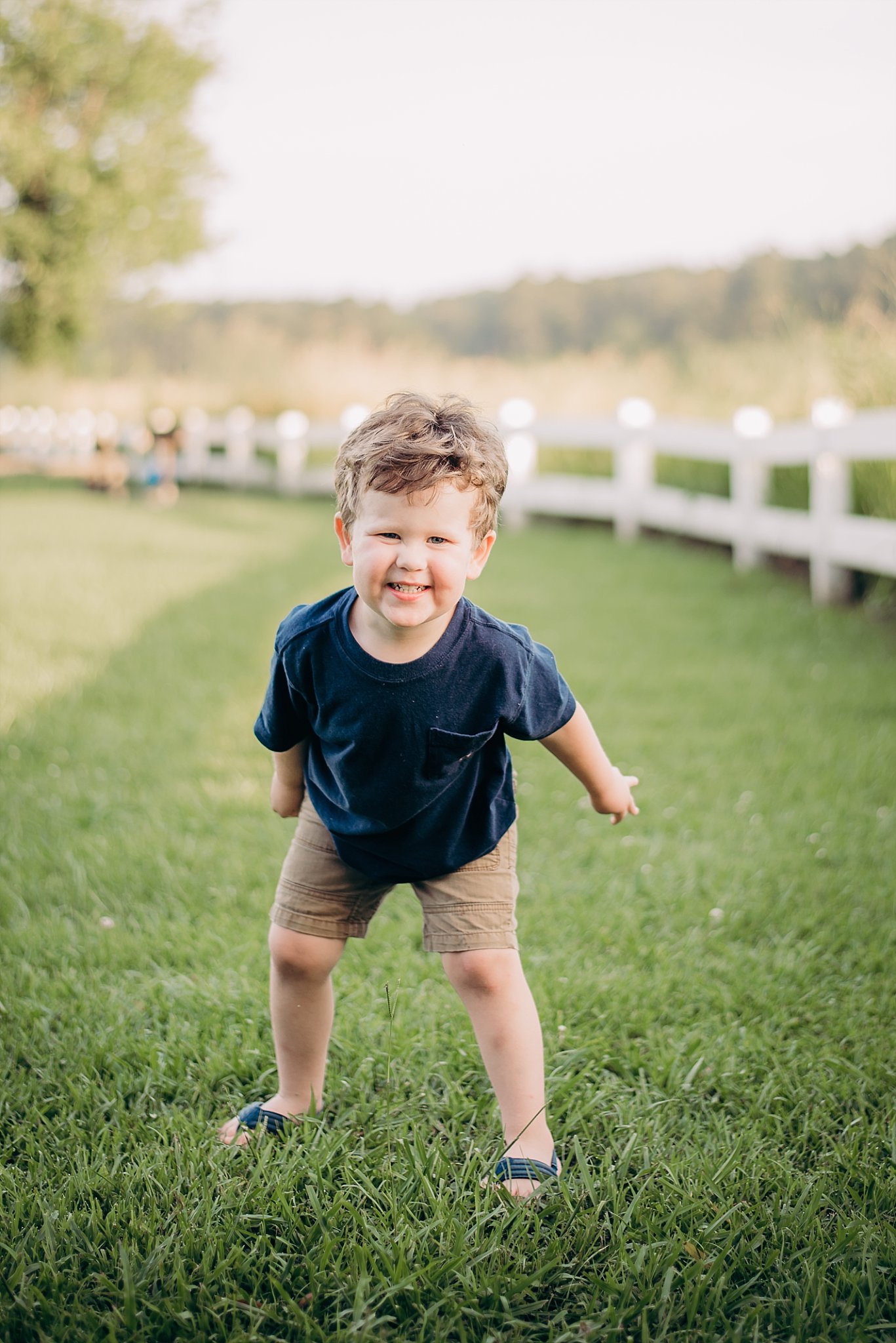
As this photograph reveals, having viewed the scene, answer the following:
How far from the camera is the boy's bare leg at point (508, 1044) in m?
1.93

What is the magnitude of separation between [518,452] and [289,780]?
11149 millimetres

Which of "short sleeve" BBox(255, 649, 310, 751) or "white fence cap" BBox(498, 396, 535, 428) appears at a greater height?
"white fence cap" BBox(498, 396, 535, 428)

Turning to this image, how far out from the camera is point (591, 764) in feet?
6.74

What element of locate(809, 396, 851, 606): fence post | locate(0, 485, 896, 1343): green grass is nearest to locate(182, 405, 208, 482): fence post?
locate(809, 396, 851, 606): fence post

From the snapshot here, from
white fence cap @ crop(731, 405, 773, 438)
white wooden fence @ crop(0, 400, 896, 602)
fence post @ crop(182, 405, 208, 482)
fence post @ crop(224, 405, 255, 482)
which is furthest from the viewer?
fence post @ crop(182, 405, 208, 482)

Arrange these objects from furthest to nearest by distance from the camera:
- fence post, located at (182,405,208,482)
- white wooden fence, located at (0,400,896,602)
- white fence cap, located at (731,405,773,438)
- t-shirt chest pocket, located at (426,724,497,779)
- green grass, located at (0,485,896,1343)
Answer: fence post, located at (182,405,208,482), white fence cap, located at (731,405,773,438), white wooden fence, located at (0,400,896,602), t-shirt chest pocket, located at (426,724,497,779), green grass, located at (0,485,896,1343)

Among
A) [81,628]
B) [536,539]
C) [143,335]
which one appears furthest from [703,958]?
[143,335]

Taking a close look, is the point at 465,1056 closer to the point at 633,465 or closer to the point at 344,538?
the point at 344,538

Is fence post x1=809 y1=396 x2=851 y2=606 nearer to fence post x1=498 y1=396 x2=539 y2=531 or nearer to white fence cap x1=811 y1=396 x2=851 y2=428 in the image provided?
white fence cap x1=811 y1=396 x2=851 y2=428

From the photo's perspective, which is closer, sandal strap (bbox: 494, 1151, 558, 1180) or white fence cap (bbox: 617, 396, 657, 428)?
sandal strap (bbox: 494, 1151, 558, 1180)

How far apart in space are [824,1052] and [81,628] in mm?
5079

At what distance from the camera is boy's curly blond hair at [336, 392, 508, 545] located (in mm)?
1789

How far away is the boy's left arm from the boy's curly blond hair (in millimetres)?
382

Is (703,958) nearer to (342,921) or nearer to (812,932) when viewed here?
(812,932)
